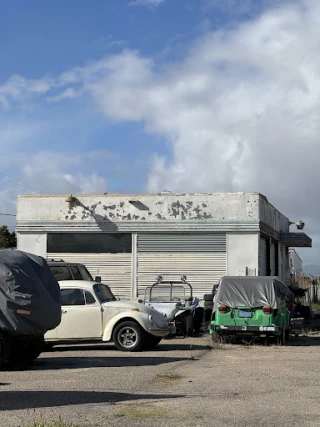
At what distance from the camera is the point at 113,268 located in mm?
26906

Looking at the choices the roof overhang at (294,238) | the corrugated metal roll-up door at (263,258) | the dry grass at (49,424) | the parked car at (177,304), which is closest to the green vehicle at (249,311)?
the parked car at (177,304)

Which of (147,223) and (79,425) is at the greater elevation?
(147,223)

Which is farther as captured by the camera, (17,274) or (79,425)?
(17,274)

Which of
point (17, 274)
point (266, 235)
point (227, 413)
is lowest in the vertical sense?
point (227, 413)

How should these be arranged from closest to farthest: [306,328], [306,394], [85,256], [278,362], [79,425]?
1. [79,425]
2. [306,394]
3. [278,362]
4. [306,328]
5. [85,256]

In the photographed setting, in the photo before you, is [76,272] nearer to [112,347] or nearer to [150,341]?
[112,347]

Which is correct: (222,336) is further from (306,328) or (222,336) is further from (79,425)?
(79,425)

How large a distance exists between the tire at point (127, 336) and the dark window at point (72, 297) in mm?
1097

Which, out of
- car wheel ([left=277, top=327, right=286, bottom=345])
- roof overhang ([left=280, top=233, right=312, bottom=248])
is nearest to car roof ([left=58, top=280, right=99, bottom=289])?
car wheel ([left=277, top=327, right=286, bottom=345])

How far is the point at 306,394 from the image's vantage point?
10.4 m

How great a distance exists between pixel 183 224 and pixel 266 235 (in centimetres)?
364

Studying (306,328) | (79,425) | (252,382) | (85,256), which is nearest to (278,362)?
(252,382)

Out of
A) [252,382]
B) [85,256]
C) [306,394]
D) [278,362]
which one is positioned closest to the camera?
[306,394]

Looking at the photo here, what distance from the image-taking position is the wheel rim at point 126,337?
16.6 m
